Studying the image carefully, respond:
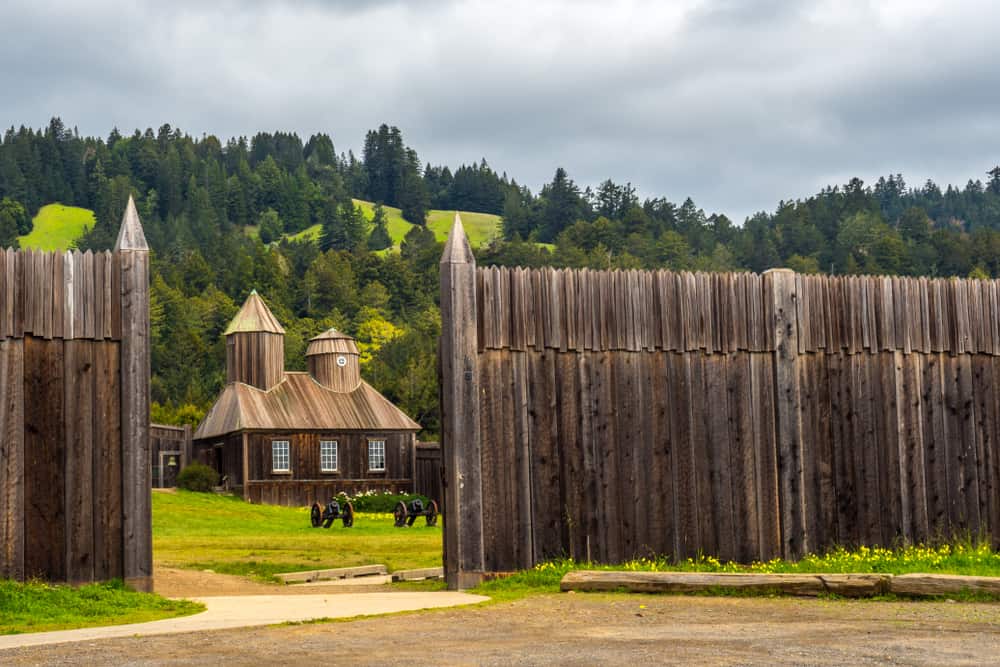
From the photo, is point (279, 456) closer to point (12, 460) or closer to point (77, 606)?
point (12, 460)

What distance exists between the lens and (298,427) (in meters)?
49.8

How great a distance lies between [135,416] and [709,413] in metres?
6.81

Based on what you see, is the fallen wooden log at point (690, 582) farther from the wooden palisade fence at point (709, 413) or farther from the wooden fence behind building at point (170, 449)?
the wooden fence behind building at point (170, 449)

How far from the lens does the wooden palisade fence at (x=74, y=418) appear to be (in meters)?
13.3

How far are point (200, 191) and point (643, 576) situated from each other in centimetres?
18319

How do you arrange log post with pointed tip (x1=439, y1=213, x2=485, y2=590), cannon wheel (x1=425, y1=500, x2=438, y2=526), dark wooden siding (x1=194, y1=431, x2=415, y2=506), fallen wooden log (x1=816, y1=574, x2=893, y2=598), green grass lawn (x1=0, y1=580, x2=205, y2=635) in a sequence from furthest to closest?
dark wooden siding (x1=194, y1=431, x2=415, y2=506), cannon wheel (x1=425, y1=500, x2=438, y2=526), log post with pointed tip (x1=439, y1=213, x2=485, y2=590), fallen wooden log (x1=816, y1=574, x2=893, y2=598), green grass lawn (x1=0, y1=580, x2=205, y2=635)

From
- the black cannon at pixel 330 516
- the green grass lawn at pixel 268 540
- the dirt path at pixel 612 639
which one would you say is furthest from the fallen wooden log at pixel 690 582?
the black cannon at pixel 330 516

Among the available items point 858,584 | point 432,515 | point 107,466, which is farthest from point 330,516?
point 858,584

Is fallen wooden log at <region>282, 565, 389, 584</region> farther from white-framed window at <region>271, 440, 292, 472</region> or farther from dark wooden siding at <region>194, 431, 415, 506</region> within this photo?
white-framed window at <region>271, 440, 292, 472</region>

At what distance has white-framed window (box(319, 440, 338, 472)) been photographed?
1986 inches

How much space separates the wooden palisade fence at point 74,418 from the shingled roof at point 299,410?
35.4m

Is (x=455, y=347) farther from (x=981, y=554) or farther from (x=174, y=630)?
(x=981, y=554)

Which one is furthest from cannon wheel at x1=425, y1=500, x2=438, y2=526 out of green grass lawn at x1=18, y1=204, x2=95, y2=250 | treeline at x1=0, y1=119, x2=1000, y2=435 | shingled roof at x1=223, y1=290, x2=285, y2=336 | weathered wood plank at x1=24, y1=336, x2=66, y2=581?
green grass lawn at x1=18, y1=204, x2=95, y2=250

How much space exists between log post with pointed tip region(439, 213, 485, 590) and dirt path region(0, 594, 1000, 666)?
228cm
